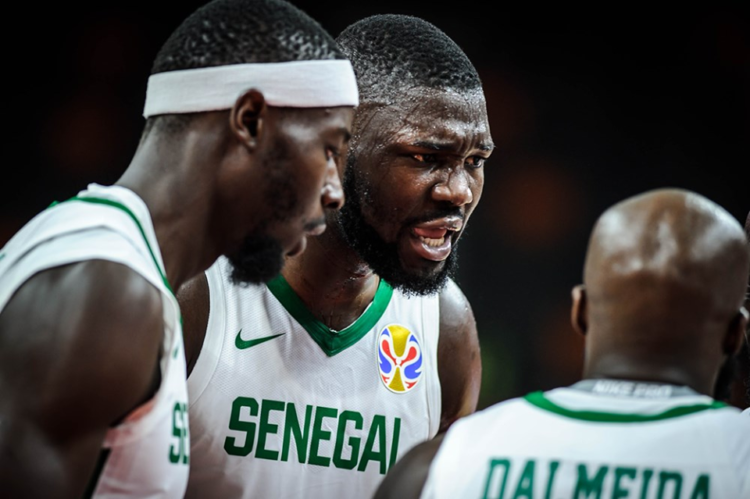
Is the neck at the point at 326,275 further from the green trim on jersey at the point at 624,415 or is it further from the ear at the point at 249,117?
the green trim on jersey at the point at 624,415

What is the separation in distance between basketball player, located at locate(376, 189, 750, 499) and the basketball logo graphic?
1325 millimetres

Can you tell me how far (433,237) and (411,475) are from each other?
1.38 metres

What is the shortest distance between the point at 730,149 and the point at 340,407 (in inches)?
150

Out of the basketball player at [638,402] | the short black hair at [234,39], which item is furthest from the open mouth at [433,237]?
the basketball player at [638,402]

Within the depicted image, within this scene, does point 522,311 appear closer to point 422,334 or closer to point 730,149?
point 730,149

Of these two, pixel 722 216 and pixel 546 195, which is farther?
pixel 546 195

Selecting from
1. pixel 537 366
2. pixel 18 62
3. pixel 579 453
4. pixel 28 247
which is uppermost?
pixel 18 62

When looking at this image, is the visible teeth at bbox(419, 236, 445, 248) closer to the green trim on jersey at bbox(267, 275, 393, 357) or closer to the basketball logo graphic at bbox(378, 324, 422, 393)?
the green trim on jersey at bbox(267, 275, 393, 357)

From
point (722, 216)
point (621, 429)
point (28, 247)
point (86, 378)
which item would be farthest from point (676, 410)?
point (28, 247)

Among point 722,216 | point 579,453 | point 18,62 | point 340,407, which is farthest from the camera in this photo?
point 18,62

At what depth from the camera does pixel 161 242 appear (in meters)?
2.20

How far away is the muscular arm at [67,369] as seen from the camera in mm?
1798

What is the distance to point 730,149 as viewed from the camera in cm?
585

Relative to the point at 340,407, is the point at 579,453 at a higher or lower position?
higher
